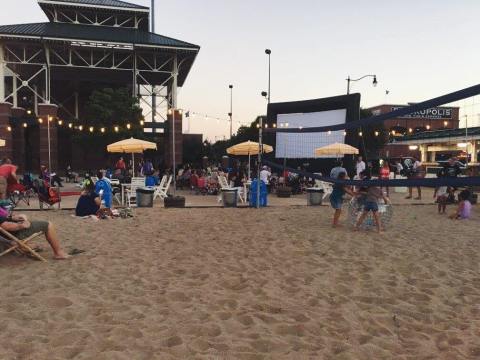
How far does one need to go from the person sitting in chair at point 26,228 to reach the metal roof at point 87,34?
23.9 metres

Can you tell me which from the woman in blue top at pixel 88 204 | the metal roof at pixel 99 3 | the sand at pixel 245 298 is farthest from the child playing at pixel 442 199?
the metal roof at pixel 99 3

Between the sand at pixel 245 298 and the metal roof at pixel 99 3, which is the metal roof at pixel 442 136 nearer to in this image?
the metal roof at pixel 99 3

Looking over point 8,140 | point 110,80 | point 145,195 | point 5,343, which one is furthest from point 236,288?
point 110,80

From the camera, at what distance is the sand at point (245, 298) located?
288 cm

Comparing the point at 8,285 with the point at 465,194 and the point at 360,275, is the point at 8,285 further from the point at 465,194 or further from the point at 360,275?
the point at 465,194

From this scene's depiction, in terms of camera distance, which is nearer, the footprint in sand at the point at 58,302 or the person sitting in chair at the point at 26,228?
the footprint in sand at the point at 58,302

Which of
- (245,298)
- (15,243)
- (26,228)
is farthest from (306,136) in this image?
(245,298)

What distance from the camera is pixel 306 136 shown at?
936 inches

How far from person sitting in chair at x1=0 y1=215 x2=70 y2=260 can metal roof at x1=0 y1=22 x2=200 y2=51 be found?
23921 mm

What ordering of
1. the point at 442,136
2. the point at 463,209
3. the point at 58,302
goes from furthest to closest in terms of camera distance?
1. the point at 442,136
2. the point at 463,209
3. the point at 58,302

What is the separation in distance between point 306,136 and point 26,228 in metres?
20.2

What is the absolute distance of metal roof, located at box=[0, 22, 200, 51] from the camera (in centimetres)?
Answer: 2538

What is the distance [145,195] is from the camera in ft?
36.4

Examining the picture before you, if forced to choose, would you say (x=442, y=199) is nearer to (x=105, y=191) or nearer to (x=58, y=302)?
(x=105, y=191)
